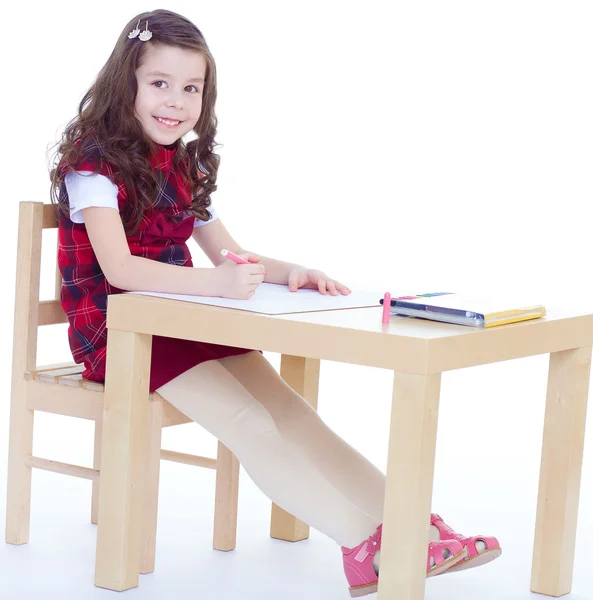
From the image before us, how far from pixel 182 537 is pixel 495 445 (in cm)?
132

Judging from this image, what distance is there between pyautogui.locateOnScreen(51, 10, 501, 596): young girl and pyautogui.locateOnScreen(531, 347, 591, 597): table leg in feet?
0.93

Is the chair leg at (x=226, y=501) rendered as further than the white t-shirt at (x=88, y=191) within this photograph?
Yes

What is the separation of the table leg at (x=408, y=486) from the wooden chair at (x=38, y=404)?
0.60m

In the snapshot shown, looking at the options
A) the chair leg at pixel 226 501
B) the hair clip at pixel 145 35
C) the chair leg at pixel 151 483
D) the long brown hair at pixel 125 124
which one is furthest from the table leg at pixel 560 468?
the hair clip at pixel 145 35

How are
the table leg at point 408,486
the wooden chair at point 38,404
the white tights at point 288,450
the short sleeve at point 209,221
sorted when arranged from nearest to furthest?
1. the table leg at point 408,486
2. the white tights at point 288,450
3. the wooden chair at point 38,404
4. the short sleeve at point 209,221

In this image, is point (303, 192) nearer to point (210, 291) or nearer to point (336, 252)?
point (336, 252)

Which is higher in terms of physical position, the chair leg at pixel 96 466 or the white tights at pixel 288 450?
the white tights at pixel 288 450

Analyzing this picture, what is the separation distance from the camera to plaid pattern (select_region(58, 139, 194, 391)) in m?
2.40

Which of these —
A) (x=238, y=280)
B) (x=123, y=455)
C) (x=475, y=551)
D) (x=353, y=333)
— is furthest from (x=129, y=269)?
(x=475, y=551)

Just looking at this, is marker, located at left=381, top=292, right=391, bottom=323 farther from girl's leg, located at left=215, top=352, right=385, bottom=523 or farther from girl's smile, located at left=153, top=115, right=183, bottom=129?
girl's smile, located at left=153, top=115, right=183, bottom=129

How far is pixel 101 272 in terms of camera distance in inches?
96.0

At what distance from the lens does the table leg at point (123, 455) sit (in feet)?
7.11

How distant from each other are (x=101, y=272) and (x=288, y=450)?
1.83 ft

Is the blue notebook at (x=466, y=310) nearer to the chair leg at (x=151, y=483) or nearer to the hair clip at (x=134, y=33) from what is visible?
the chair leg at (x=151, y=483)
